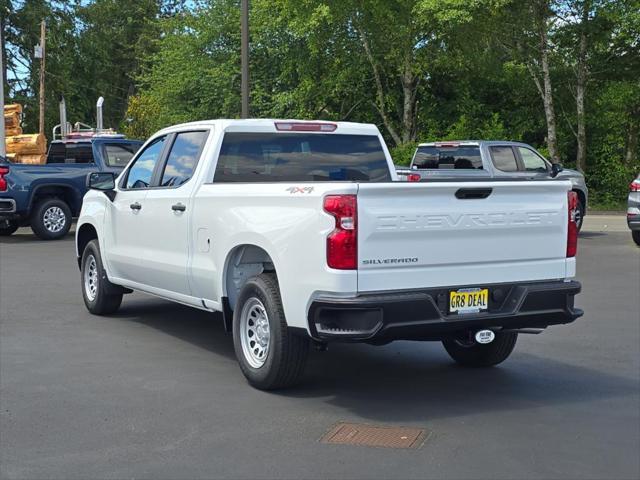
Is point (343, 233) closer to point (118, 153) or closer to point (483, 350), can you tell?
point (483, 350)

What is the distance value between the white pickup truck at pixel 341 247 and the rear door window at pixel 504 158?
11.1m

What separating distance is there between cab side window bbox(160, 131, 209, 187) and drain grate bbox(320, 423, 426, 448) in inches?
115

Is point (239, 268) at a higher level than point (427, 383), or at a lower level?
higher

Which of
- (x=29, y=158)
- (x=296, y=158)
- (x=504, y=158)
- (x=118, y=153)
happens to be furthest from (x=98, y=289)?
(x=29, y=158)

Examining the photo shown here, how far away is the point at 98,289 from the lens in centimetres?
952

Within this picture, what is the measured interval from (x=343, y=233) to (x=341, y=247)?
0.09 meters

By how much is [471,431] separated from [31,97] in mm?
50278

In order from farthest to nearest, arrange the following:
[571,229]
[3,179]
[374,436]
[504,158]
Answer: [504,158]
[3,179]
[571,229]
[374,436]

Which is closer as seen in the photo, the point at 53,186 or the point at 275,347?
the point at 275,347

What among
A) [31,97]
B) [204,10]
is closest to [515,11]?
[204,10]

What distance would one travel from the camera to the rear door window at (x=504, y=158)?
1880cm

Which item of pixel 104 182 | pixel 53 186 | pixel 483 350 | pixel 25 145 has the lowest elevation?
pixel 483 350

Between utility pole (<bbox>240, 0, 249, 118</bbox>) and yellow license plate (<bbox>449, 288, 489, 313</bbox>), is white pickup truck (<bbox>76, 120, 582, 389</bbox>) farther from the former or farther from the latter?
utility pole (<bbox>240, 0, 249, 118</bbox>)

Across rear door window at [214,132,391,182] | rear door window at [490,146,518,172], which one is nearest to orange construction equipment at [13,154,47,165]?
rear door window at [490,146,518,172]
